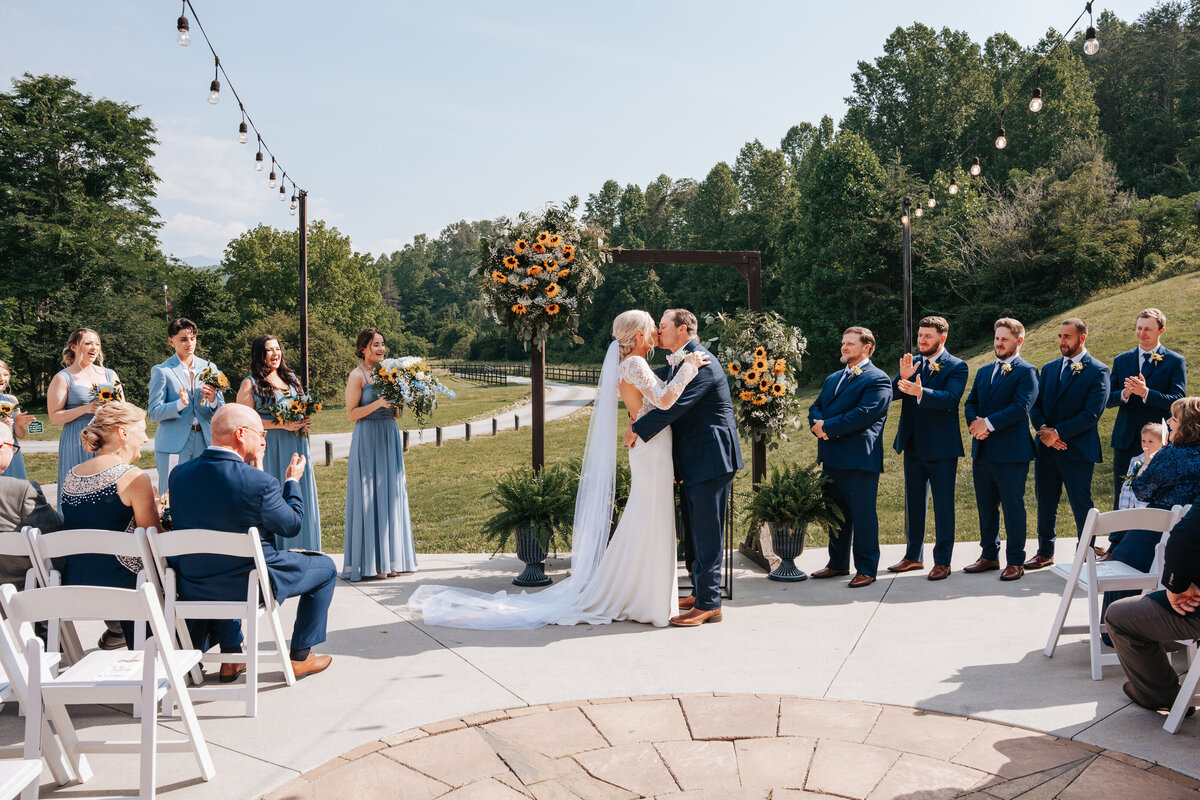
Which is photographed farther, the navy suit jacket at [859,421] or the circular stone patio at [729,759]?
the navy suit jacket at [859,421]

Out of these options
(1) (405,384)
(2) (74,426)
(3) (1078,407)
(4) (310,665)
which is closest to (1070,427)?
(3) (1078,407)

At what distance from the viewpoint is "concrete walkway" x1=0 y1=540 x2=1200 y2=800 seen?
154 inches

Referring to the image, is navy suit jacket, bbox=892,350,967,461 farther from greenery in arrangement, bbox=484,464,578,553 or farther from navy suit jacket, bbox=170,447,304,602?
navy suit jacket, bbox=170,447,304,602

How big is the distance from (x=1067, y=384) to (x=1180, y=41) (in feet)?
189

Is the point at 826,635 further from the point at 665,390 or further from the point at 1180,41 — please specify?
the point at 1180,41

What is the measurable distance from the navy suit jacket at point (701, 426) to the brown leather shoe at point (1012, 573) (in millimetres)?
2727

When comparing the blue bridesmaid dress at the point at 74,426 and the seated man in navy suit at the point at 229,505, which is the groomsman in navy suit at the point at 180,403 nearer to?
the blue bridesmaid dress at the point at 74,426

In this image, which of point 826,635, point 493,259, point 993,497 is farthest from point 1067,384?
point 493,259

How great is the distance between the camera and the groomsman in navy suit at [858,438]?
711cm

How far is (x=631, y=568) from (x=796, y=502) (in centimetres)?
181

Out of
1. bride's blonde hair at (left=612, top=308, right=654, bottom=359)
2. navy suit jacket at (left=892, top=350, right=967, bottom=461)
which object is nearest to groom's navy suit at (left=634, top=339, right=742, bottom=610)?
bride's blonde hair at (left=612, top=308, right=654, bottom=359)

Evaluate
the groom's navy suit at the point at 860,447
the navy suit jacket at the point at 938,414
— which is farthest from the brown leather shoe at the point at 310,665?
the navy suit jacket at the point at 938,414

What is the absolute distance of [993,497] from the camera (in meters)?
7.51

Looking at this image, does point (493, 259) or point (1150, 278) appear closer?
point (493, 259)
